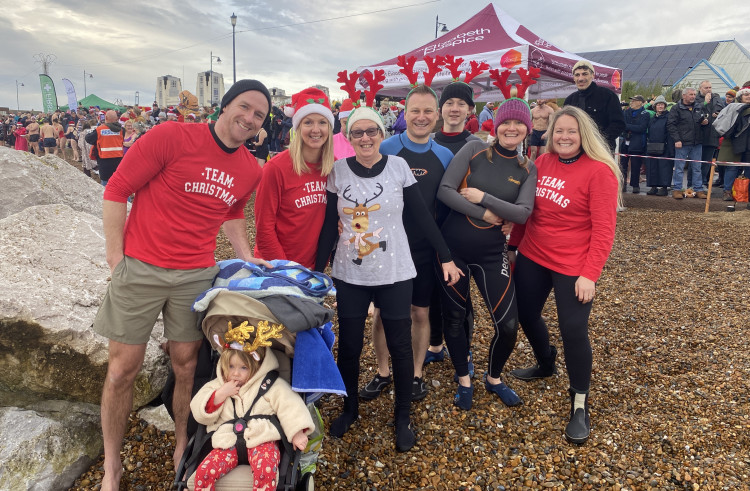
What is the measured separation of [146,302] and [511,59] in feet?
30.6

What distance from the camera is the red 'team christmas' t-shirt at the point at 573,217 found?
2779 millimetres

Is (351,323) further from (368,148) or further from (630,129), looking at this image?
(630,129)

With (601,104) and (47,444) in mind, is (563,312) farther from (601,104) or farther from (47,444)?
(601,104)

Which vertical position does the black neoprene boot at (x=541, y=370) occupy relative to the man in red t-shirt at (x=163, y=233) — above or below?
below

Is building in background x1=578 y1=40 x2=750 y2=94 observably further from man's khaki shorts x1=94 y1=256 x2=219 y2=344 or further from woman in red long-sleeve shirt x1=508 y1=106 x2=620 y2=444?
man's khaki shorts x1=94 y1=256 x2=219 y2=344

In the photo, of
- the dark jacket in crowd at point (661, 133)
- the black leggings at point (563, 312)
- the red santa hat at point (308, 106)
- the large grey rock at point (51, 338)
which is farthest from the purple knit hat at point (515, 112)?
the dark jacket in crowd at point (661, 133)

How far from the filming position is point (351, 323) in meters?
2.83

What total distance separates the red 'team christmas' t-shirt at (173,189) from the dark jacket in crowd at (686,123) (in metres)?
10.5

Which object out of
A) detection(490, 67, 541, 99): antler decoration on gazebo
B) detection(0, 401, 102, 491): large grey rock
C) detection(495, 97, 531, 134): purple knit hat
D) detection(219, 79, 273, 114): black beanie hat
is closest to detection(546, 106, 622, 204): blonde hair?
detection(495, 97, 531, 134): purple knit hat

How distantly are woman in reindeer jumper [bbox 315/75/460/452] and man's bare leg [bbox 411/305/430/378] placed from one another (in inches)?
17.5

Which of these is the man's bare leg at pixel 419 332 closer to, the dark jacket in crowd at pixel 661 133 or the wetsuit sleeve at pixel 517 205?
the wetsuit sleeve at pixel 517 205

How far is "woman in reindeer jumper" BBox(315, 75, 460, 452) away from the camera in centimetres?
272

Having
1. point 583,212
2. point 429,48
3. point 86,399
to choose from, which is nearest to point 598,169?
point 583,212

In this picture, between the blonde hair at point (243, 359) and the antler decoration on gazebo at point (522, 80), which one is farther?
the antler decoration on gazebo at point (522, 80)
